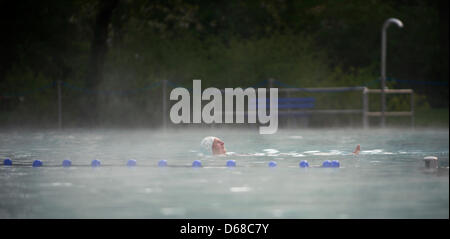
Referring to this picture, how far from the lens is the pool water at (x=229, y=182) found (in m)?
7.30

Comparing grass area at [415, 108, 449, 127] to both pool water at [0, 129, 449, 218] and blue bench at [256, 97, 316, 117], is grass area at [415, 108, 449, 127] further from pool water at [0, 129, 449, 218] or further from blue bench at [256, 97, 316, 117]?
pool water at [0, 129, 449, 218]

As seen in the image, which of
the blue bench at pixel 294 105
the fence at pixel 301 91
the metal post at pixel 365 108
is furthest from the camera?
the blue bench at pixel 294 105

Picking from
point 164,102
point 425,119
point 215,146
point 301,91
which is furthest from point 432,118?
point 215,146

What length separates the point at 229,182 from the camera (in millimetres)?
9469

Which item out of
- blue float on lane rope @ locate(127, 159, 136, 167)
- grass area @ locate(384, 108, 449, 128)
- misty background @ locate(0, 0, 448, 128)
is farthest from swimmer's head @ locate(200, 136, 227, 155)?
grass area @ locate(384, 108, 449, 128)

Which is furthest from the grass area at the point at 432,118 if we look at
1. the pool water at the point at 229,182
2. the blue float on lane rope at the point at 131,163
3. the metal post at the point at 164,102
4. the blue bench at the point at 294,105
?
the blue float on lane rope at the point at 131,163

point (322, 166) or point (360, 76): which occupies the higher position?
point (360, 76)

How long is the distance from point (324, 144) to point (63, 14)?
15154 millimetres

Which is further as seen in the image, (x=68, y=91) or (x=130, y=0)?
(x=130, y=0)


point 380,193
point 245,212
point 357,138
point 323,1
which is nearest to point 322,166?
point 380,193

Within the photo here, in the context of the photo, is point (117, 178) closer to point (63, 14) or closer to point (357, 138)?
point (357, 138)

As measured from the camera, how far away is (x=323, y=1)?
3588 centimetres

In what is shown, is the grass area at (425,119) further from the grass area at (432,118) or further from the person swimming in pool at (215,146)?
the person swimming in pool at (215,146)

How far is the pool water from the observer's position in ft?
24.0
